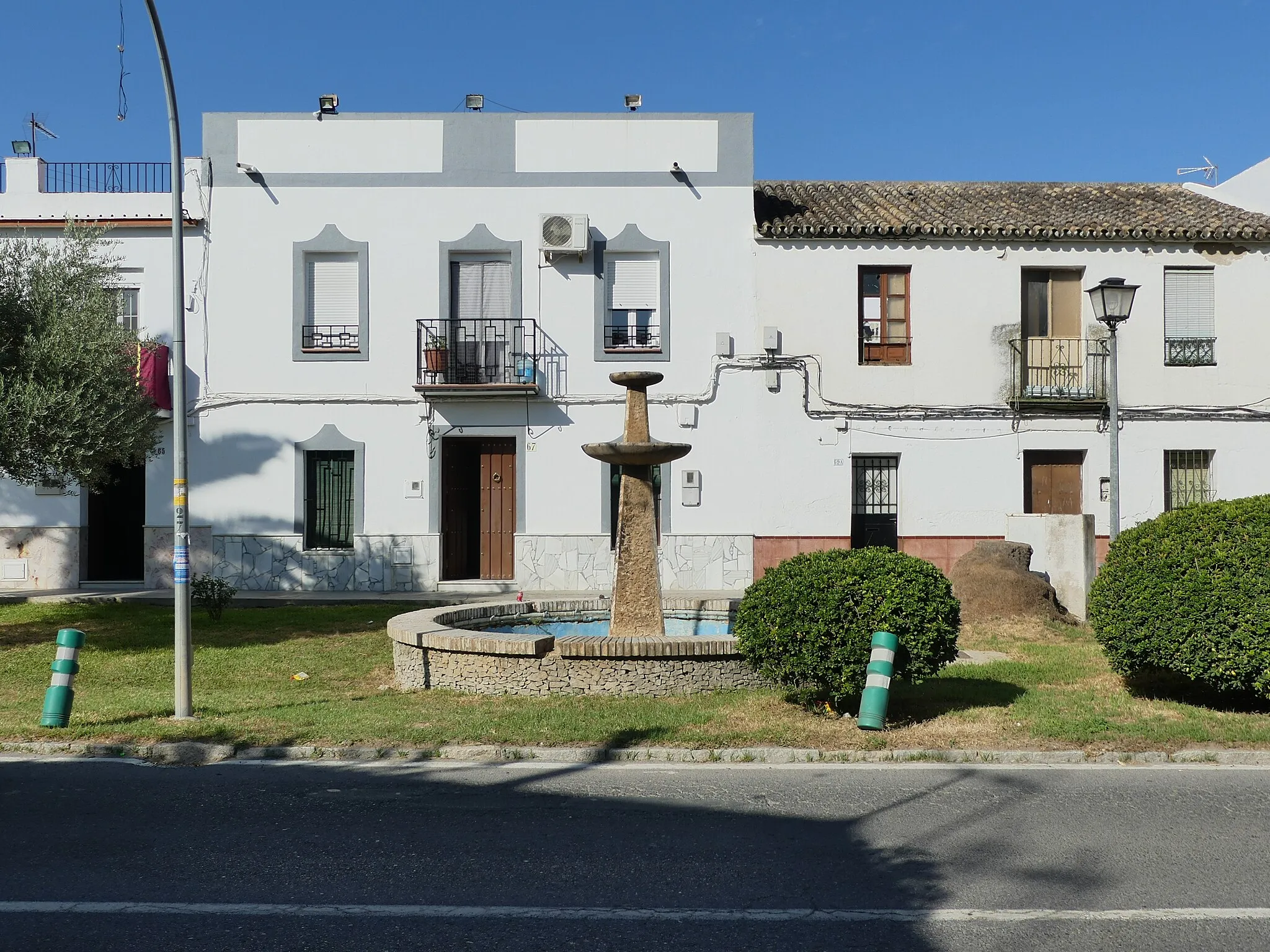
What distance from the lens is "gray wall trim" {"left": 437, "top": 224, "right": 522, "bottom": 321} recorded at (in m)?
19.3

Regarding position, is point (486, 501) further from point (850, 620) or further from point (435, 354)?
point (850, 620)

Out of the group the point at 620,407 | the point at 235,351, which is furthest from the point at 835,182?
the point at 235,351

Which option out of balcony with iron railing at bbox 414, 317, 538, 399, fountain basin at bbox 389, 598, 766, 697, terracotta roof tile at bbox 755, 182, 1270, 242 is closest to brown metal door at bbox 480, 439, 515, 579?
balcony with iron railing at bbox 414, 317, 538, 399

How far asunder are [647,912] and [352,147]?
17072mm

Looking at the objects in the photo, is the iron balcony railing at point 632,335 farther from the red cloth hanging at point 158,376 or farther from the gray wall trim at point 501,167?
the red cloth hanging at point 158,376

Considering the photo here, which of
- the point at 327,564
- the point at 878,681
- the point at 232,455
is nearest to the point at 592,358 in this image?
the point at 327,564

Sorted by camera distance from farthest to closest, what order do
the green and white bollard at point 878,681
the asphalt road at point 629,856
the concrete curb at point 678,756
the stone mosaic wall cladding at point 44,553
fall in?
the stone mosaic wall cladding at point 44,553 < the green and white bollard at point 878,681 < the concrete curb at point 678,756 < the asphalt road at point 629,856

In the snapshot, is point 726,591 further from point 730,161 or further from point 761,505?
point 730,161

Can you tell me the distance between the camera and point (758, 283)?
19.2 metres

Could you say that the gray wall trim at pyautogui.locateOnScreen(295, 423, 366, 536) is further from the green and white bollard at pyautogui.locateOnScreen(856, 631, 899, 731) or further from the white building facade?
the green and white bollard at pyautogui.locateOnScreen(856, 631, 899, 731)

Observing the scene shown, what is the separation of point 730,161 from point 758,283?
218 cm

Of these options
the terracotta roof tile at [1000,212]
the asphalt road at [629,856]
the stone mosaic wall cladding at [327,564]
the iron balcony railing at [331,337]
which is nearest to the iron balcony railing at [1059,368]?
the terracotta roof tile at [1000,212]

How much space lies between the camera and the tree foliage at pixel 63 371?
479 inches

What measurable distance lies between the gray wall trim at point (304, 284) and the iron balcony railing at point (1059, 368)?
11131 millimetres
